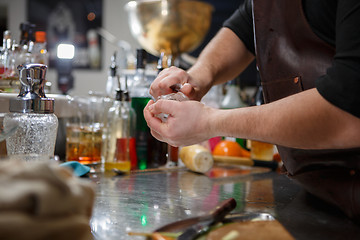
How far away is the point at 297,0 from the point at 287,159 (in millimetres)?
375

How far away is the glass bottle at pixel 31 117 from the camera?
95 cm

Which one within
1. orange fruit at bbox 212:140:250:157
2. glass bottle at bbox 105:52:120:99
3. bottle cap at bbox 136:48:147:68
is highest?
bottle cap at bbox 136:48:147:68

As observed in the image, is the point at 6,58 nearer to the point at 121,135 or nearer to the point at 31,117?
the point at 121,135

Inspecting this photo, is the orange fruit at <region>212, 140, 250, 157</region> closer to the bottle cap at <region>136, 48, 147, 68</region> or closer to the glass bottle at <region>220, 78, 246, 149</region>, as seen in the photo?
the glass bottle at <region>220, 78, 246, 149</region>

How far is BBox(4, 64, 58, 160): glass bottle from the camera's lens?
3.12ft

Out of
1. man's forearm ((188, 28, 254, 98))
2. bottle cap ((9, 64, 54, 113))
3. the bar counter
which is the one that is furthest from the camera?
man's forearm ((188, 28, 254, 98))

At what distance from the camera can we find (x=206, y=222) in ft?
2.12

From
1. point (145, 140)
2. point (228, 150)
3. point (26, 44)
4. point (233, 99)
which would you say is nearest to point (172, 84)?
point (145, 140)

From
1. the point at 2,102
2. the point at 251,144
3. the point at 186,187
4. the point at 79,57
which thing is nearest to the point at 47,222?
the point at 186,187

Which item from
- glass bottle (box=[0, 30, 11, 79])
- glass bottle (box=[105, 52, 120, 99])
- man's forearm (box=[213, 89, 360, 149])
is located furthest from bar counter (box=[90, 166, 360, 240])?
glass bottle (box=[0, 30, 11, 79])

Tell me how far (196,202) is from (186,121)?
0.23 meters

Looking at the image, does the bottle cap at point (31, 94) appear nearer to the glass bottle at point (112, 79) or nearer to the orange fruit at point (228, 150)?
the glass bottle at point (112, 79)

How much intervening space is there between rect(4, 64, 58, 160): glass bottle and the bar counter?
194mm

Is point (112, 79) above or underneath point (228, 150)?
above
